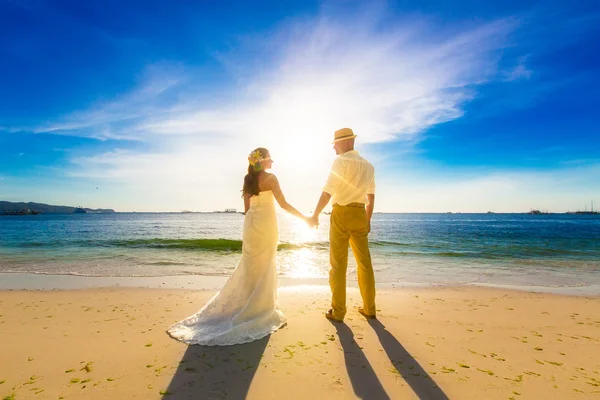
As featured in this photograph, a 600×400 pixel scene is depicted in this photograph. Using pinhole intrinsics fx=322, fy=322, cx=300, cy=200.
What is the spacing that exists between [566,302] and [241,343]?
24.6 ft

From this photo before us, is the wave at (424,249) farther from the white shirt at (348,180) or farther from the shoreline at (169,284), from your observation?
the white shirt at (348,180)

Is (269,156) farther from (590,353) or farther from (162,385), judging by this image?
(590,353)

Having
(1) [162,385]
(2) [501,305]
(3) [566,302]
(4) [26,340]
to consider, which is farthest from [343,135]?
(3) [566,302]

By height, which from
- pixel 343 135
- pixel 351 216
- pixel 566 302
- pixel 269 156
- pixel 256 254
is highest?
pixel 343 135

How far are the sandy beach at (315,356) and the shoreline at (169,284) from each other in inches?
101

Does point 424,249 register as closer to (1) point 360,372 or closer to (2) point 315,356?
(2) point 315,356

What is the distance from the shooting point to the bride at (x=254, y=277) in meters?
4.71

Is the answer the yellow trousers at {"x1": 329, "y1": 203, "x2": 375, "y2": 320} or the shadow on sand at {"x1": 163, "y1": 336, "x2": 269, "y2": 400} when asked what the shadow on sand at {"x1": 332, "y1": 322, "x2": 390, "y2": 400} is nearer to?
the yellow trousers at {"x1": 329, "y1": 203, "x2": 375, "y2": 320}

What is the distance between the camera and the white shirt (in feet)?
16.9

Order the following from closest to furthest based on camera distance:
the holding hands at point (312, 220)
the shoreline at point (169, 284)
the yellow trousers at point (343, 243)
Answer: the yellow trousers at point (343, 243) < the holding hands at point (312, 220) < the shoreline at point (169, 284)

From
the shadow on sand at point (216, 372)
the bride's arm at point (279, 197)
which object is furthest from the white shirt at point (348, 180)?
the shadow on sand at point (216, 372)

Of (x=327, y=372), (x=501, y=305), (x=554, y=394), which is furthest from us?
(x=501, y=305)

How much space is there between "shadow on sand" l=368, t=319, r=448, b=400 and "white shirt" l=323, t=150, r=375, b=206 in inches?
82.1

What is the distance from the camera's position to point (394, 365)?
148 inches
